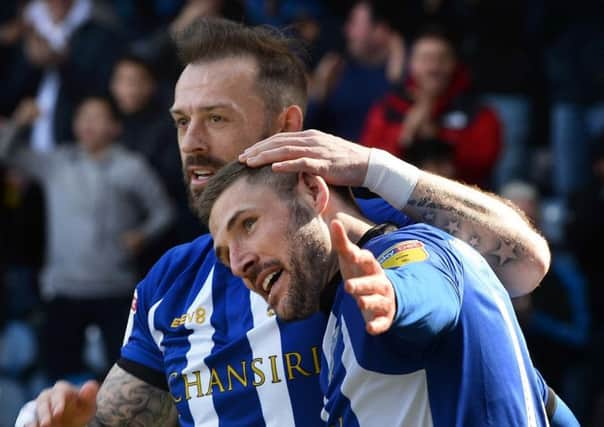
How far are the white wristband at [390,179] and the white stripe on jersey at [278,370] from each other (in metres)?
0.47

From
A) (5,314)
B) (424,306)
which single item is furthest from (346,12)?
(424,306)

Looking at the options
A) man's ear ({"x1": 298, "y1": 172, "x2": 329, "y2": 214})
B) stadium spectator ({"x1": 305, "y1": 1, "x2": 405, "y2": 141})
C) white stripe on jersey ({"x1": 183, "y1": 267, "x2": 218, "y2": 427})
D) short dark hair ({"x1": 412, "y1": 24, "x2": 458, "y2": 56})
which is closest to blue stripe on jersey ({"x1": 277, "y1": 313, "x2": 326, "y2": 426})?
white stripe on jersey ({"x1": 183, "y1": 267, "x2": 218, "y2": 427})

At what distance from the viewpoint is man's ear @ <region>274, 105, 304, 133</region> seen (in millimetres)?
3922

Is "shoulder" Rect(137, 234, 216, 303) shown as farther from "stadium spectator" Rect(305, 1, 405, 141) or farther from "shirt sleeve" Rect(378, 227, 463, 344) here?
"stadium spectator" Rect(305, 1, 405, 141)

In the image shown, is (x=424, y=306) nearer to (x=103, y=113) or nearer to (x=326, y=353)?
(x=326, y=353)

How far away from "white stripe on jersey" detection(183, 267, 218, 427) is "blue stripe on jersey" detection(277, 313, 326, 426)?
0.25 metres

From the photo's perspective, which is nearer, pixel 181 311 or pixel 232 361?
pixel 232 361

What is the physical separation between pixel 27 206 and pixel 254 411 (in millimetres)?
5422

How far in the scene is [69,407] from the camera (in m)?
3.18

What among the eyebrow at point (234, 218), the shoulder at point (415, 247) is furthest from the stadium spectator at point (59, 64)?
the shoulder at point (415, 247)

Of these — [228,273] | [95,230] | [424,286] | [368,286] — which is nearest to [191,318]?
[228,273]

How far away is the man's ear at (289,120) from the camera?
3.92 metres

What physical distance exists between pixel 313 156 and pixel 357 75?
4513mm

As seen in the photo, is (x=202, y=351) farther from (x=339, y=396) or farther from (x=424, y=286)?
(x=424, y=286)
